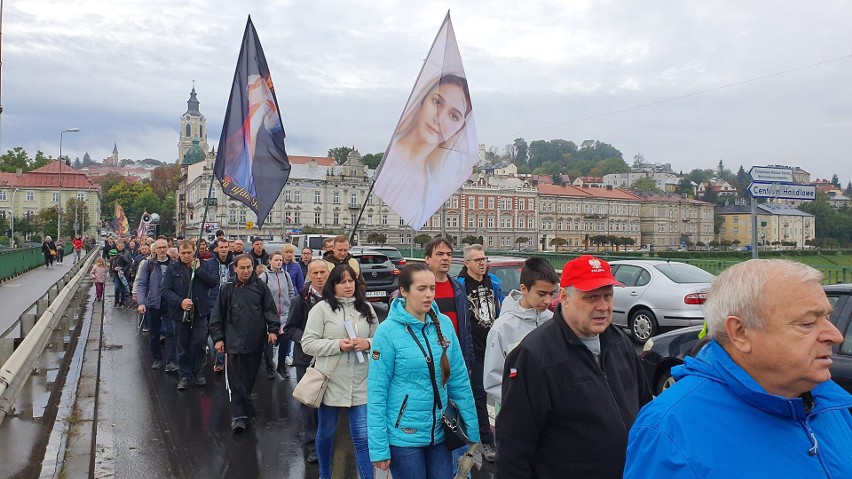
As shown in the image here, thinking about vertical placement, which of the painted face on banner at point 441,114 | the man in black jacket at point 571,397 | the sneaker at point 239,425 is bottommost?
the sneaker at point 239,425

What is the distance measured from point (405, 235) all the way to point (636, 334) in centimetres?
9075

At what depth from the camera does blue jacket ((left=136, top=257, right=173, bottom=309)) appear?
36.6ft

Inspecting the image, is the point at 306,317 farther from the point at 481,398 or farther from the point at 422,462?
the point at 422,462

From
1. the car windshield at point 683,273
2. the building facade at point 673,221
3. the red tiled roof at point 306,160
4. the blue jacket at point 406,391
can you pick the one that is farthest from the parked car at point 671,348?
the building facade at point 673,221

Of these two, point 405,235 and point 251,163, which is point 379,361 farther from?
point 405,235

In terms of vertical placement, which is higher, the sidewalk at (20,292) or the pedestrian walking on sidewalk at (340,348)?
the pedestrian walking on sidewalk at (340,348)

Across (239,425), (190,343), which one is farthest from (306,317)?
(190,343)

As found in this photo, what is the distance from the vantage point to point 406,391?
4.22 m

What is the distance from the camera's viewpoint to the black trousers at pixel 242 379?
766 centimetres

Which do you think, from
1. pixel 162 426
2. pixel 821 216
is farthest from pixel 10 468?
pixel 821 216

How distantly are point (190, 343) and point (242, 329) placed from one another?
2.70m

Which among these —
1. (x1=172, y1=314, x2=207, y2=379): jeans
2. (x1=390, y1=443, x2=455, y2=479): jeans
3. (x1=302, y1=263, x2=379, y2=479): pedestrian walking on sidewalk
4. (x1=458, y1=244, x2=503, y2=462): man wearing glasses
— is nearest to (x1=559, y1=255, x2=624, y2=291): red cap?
(x1=390, y1=443, x2=455, y2=479): jeans

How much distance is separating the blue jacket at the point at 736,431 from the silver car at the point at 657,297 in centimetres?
1105

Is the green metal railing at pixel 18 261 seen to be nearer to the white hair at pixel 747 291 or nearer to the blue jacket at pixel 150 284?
the blue jacket at pixel 150 284
